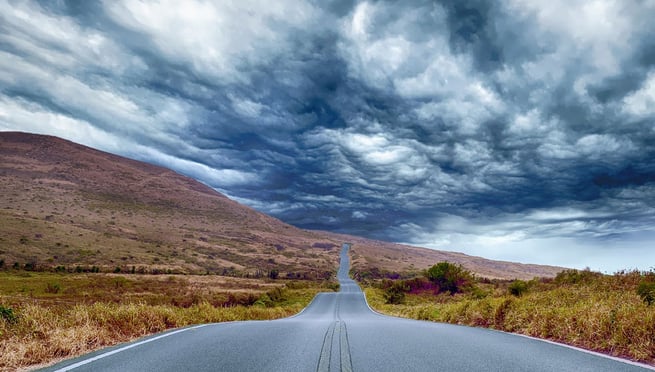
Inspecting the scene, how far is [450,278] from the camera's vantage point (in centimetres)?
5503

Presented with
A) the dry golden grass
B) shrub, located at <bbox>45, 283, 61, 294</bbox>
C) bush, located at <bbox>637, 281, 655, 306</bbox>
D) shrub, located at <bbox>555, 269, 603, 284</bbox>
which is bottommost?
shrub, located at <bbox>45, 283, 61, 294</bbox>

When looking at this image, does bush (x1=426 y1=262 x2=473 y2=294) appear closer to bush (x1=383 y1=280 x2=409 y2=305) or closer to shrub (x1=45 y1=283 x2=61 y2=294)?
bush (x1=383 y1=280 x2=409 y2=305)

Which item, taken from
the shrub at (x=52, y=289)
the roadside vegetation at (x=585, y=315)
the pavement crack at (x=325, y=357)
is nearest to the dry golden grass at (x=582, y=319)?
the roadside vegetation at (x=585, y=315)

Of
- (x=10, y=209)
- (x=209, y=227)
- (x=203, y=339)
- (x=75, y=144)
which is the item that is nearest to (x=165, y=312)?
(x=203, y=339)

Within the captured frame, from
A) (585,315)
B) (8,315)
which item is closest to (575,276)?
(585,315)

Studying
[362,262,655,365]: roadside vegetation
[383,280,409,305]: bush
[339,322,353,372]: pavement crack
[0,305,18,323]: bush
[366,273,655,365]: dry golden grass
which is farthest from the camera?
[383,280,409,305]: bush

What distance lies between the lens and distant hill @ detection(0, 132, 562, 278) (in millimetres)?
75625

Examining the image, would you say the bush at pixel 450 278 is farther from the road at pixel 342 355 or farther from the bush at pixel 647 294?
the road at pixel 342 355

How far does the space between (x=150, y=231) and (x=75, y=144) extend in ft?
363

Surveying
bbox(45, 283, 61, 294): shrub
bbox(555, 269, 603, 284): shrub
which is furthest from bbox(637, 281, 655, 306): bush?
bbox(45, 283, 61, 294): shrub

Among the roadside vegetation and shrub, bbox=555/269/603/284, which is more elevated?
shrub, bbox=555/269/603/284

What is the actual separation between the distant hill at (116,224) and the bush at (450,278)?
45.7 metres

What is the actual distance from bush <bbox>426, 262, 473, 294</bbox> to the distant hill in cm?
4573

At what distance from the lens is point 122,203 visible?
136500mm
